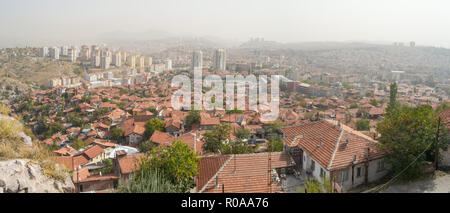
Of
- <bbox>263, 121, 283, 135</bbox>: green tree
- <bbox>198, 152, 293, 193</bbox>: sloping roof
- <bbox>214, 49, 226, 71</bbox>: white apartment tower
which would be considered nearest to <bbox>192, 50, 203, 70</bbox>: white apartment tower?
<bbox>214, 49, 226, 71</bbox>: white apartment tower

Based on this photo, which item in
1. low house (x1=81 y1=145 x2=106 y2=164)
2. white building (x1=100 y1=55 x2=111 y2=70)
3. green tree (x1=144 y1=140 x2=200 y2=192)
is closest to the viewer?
green tree (x1=144 y1=140 x2=200 y2=192)

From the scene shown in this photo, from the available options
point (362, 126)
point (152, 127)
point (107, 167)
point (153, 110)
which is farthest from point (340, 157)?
point (153, 110)

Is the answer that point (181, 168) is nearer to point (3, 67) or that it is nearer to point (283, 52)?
point (3, 67)

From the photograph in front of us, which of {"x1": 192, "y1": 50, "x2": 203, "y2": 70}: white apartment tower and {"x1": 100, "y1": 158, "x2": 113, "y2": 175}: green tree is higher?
{"x1": 192, "y1": 50, "x2": 203, "y2": 70}: white apartment tower

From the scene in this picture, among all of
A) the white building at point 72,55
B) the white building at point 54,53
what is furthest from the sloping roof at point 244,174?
the white building at point 54,53

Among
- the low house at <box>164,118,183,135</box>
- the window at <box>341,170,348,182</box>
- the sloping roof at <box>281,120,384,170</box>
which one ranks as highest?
the sloping roof at <box>281,120,384,170</box>

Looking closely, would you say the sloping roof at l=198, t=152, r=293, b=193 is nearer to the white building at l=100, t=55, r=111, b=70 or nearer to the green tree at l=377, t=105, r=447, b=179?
the green tree at l=377, t=105, r=447, b=179
